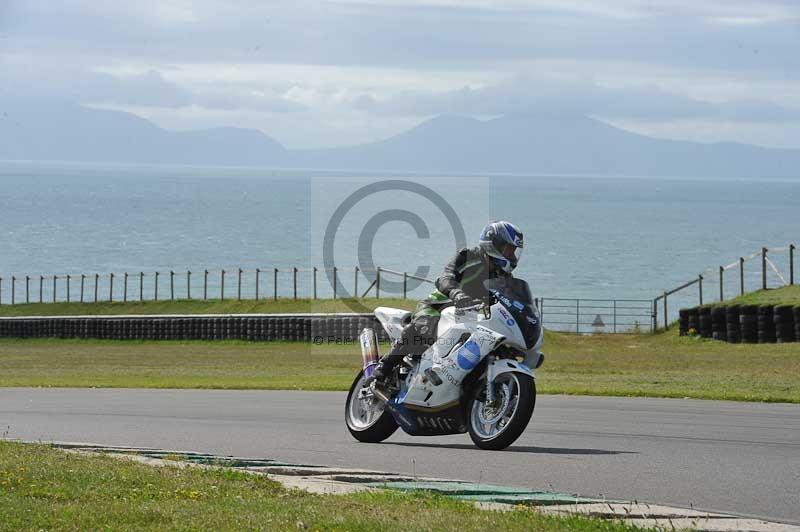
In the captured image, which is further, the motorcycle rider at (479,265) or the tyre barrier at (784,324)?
the tyre barrier at (784,324)

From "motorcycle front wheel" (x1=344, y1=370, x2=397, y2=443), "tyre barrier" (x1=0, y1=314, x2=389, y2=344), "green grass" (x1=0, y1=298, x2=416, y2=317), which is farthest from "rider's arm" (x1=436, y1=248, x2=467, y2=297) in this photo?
"green grass" (x1=0, y1=298, x2=416, y2=317)

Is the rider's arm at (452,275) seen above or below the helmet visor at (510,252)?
below

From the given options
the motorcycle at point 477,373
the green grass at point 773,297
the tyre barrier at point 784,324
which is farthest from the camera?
the green grass at point 773,297

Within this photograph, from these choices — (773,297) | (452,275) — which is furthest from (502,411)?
(773,297)

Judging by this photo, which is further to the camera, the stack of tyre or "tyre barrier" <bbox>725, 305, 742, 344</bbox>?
"tyre barrier" <bbox>725, 305, 742, 344</bbox>

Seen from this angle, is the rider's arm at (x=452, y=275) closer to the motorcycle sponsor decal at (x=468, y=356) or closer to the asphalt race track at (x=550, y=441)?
the motorcycle sponsor decal at (x=468, y=356)

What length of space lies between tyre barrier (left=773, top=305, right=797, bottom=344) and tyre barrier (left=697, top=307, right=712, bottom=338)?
121 inches

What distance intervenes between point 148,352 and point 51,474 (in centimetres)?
3067


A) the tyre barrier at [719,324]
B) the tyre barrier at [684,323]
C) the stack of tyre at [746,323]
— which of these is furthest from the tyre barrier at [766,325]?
the tyre barrier at [684,323]

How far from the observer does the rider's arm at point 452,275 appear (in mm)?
11344

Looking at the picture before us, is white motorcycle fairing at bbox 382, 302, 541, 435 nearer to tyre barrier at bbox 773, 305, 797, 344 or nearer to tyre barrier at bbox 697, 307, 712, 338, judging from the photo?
tyre barrier at bbox 773, 305, 797, 344

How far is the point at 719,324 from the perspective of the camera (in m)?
34.2

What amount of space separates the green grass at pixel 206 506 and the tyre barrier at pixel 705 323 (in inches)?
1061

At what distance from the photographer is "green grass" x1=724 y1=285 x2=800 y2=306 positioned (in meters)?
34.7
